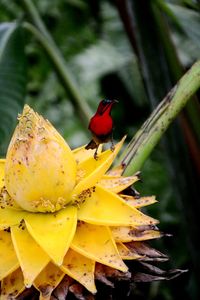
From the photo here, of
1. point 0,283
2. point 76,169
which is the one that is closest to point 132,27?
point 76,169

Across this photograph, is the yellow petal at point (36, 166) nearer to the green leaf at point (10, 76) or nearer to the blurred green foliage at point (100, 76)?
the green leaf at point (10, 76)

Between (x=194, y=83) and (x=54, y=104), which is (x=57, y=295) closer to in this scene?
(x=194, y=83)

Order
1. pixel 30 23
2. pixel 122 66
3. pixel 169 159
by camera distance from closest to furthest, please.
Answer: pixel 169 159
pixel 30 23
pixel 122 66

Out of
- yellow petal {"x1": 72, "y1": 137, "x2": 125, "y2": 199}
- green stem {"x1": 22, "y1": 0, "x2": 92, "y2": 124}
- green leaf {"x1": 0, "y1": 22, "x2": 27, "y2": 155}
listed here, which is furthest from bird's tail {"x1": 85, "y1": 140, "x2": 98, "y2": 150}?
green stem {"x1": 22, "y1": 0, "x2": 92, "y2": 124}

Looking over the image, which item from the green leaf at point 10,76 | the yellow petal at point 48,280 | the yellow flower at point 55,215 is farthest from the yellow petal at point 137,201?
the green leaf at point 10,76

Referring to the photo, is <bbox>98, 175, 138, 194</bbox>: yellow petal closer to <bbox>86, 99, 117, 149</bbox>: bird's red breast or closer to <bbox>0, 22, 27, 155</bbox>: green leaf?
<bbox>86, 99, 117, 149</bbox>: bird's red breast

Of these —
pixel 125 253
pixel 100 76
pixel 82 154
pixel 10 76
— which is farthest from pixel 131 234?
pixel 100 76
